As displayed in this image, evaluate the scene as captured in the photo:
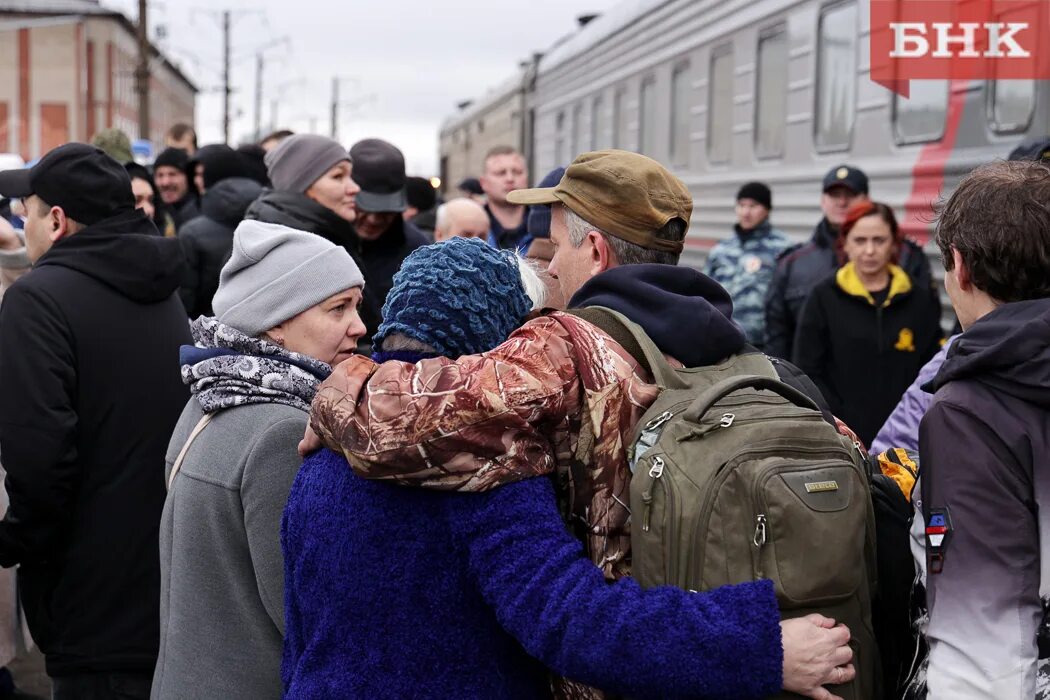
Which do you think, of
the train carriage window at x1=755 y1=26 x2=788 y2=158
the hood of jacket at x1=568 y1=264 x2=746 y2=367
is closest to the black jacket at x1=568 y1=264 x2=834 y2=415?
the hood of jacket at x1=568 y1=264 x2=746 y2=367

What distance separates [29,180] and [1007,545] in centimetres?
289

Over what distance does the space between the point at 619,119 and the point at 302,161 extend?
8522 mm

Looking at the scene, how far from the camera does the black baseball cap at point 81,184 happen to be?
11.8 ft

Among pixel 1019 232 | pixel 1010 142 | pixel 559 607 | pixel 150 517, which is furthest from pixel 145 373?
pixel 1010 142

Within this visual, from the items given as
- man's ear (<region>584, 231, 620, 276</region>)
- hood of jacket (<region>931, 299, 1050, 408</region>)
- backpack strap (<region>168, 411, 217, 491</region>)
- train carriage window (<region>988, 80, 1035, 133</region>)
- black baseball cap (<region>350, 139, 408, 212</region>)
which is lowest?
backpack strap (<region>168, 411, 217, 491</region>)

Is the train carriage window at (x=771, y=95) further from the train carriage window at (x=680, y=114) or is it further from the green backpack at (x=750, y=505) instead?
the green backpack at (x=750, y=505)

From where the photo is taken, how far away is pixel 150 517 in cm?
339

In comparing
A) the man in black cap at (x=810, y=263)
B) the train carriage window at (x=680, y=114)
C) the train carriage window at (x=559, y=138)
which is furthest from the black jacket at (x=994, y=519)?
the train carriage window at (x=559, y=138)

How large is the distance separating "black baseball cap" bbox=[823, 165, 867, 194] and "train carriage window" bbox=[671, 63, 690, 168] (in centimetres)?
390

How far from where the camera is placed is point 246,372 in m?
2.64

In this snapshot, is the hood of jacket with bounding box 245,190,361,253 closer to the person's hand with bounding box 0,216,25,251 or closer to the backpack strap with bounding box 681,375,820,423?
the person's hand with bounding box 0,216,25,251

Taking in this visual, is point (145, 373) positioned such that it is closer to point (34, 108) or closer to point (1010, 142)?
point (1010, 142)

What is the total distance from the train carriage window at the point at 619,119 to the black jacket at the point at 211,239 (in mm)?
7346

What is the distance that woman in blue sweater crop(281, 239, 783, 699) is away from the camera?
6.06 feet
